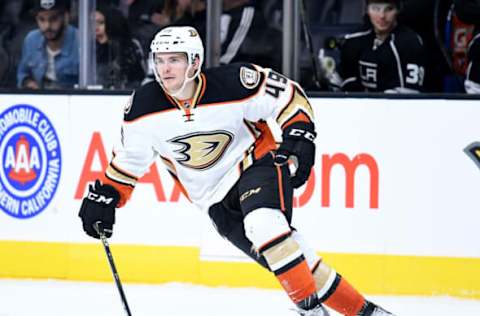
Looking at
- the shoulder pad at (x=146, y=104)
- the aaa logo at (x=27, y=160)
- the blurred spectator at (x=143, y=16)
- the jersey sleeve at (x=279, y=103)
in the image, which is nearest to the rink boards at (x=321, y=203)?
the aaa logo at (x=27, y=160)

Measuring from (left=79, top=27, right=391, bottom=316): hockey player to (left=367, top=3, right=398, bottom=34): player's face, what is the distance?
167cm

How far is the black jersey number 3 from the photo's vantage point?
418 centimetres

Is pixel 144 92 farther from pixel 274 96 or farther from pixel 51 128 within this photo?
pixel 51 128

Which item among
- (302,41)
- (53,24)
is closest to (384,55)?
(302,41)

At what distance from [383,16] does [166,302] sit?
1719 mm

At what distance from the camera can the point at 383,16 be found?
19.0 ft

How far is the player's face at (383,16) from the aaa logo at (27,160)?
5.45 feet

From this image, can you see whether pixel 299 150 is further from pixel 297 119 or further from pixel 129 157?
pixel 129 157

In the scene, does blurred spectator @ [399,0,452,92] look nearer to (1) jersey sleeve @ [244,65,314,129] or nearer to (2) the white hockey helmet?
(1) jersey sleeve @ [244,65,314,129]

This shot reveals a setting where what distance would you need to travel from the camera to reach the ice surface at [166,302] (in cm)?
518

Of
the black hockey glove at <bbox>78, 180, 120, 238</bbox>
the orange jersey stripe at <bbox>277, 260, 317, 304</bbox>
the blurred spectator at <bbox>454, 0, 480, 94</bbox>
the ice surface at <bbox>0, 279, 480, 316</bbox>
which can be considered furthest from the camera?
the blurred spectator at <bbox>454, 0, 480, 94</bbox>

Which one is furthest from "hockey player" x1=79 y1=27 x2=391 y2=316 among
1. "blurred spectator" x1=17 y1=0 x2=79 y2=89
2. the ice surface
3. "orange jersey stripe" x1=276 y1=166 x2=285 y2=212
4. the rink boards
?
"blurred spectator" x1=17 y1=0 x2=79 y2=89

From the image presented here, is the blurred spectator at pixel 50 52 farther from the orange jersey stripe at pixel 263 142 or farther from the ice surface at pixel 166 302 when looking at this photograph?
the orange jersey stripe at pixel 263 142

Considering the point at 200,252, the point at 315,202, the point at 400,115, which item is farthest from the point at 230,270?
the point at 400,115
